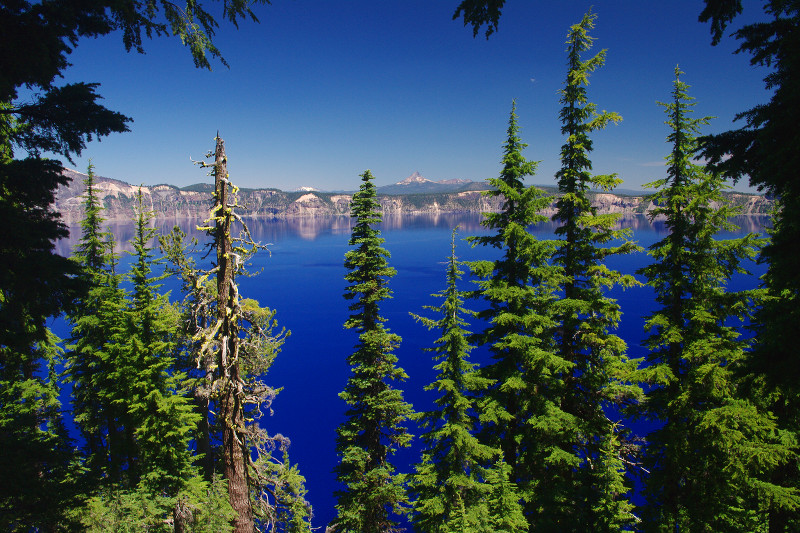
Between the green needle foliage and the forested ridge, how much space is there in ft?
0.20

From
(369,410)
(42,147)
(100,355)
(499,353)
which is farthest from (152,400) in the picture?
(499,353)

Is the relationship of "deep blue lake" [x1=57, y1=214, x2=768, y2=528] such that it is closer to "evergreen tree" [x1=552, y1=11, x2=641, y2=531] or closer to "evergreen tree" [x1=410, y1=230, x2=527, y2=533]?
"evergreen tree" [x1=410, y1=230, x2=527, y2=533]

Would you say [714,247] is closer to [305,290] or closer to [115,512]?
[115,512]

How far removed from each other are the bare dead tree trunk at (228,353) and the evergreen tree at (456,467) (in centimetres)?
535

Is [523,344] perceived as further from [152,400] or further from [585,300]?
[152,400]

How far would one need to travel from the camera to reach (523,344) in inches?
464

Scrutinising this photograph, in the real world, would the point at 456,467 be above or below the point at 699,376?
below

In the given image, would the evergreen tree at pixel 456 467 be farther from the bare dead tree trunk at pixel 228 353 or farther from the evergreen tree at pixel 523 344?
the bare dead tree trunk at pixel 228 353

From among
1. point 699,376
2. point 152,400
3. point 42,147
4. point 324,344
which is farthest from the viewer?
point 324,344

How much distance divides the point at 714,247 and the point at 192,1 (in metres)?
13.3

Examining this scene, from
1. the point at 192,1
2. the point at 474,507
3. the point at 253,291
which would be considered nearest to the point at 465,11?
the point at 192,1

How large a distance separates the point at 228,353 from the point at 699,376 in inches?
459

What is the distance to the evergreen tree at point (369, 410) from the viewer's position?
47.4 ft

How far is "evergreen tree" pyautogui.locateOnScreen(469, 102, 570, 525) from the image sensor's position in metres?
11.8
